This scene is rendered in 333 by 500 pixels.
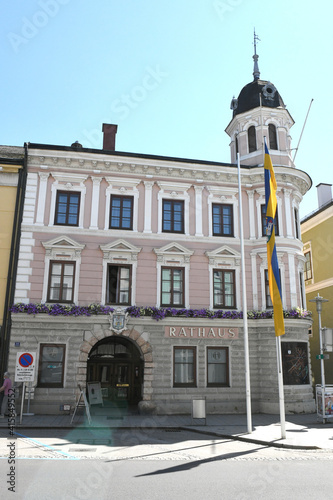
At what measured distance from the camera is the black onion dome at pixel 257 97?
84.0 ft

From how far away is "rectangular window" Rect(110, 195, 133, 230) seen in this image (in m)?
22.0

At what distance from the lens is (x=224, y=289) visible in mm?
22234

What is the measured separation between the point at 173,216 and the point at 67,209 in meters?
5.44

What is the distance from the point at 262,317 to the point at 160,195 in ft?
Answer: 26.7

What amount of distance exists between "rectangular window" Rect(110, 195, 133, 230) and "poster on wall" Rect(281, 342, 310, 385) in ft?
32.2

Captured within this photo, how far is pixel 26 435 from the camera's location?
1373 cm

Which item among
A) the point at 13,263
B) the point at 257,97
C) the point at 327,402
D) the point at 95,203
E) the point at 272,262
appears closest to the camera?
the point at 272,262

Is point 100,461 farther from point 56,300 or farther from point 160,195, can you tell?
point 160,195

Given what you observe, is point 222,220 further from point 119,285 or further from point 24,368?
point 24,368

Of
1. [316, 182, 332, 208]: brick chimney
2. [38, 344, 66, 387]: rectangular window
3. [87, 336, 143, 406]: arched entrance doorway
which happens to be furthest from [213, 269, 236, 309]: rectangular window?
[316, 182, 332, 208]: brick chimney

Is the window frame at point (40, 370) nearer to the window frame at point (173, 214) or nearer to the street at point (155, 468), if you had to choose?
the street at point (155, 468)

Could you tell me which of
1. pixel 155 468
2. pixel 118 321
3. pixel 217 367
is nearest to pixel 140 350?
pixel 118 321

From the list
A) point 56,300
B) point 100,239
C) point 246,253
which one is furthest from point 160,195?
point 56,300

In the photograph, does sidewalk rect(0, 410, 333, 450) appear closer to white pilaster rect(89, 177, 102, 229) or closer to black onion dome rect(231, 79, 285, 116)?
white pilaster rect(89, 177, 102, 229)
